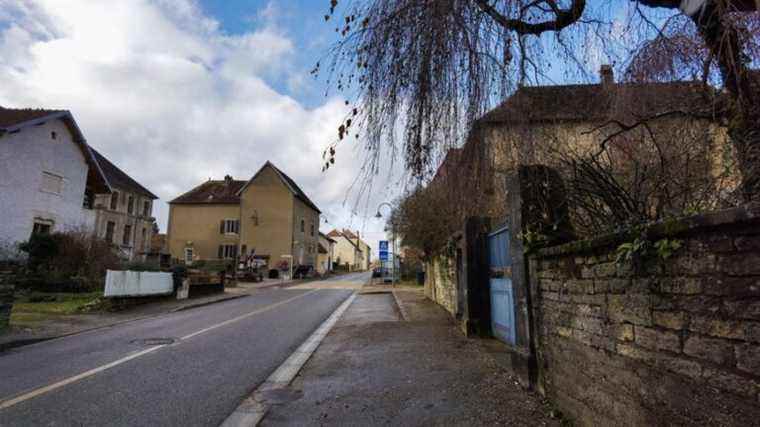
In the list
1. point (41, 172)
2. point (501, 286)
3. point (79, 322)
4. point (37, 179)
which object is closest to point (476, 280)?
point (501, 286)

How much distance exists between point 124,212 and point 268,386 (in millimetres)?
35377

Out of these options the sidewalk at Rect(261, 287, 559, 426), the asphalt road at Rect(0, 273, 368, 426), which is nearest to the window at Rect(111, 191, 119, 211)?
the asphalt road at Rect(0, 273, 368, 426)

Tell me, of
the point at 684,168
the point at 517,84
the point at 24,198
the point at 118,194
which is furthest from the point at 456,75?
the point at 118,194

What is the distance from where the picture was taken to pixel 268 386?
218 inches

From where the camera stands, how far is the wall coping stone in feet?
6.82

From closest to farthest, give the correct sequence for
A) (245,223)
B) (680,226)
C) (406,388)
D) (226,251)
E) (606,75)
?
(680,226), (606,75), (406,388), (245,223), (226,251)

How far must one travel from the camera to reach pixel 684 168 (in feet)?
14.1

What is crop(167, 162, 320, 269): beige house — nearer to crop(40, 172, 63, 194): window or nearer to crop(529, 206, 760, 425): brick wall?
crop(40, 172, 63, 194): window

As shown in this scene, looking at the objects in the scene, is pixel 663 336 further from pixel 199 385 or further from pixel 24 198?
pixel 24 198

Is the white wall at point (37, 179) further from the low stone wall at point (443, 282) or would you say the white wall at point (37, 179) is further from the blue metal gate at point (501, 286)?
the blue metal gate at point (501, 286)

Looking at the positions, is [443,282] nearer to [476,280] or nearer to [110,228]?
[476,280]

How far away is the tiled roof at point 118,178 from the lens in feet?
114

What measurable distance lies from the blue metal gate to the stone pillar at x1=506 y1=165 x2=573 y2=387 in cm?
118

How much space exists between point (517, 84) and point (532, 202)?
73.6 inches
